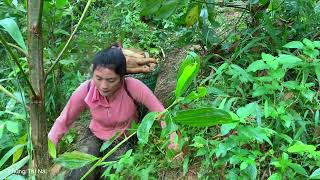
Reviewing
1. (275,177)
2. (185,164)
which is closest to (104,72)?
(185,164)

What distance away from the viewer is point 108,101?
2785 millimetres

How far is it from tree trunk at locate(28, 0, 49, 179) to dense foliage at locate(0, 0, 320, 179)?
0.06m

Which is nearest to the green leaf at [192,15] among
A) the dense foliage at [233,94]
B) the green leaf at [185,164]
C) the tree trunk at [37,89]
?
the dense foliage at [233,94]

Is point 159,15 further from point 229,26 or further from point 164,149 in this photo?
point 229,26

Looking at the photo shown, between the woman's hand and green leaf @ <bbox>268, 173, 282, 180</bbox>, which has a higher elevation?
the woman's hand

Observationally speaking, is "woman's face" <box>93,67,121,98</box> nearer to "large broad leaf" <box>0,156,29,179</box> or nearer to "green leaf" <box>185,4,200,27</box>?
"green leaf" <box>185,4,200,27</box>

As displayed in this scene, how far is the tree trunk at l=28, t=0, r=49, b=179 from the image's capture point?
0.92 meters

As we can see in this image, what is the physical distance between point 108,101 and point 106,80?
218 mm

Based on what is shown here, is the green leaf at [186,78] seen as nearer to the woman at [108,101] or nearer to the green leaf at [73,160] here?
the green leaf at [73,160]

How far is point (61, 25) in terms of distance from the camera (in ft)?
12.9

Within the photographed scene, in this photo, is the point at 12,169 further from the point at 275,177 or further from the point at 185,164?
the point at 185,164

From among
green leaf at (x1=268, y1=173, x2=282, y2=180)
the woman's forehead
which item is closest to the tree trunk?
green leaf at (x1=268, y1=173, x2=282, y2=180)

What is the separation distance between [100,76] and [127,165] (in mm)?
587

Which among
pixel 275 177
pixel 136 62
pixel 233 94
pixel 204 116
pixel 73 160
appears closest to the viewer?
pixel 204 116
